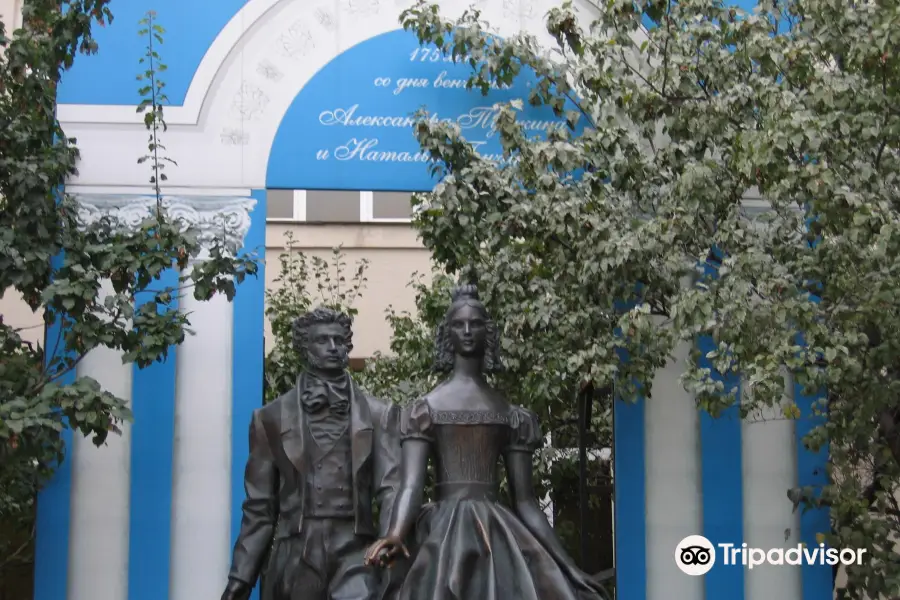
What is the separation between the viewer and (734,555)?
10289 millimetres

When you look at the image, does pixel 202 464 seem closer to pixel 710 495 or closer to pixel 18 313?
pixel 710 495

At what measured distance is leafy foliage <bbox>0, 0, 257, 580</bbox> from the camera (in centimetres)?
908

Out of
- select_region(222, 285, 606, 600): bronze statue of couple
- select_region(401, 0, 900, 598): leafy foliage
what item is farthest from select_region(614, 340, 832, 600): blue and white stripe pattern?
select_region(222, 285, 606, 600): bronze statue of couple

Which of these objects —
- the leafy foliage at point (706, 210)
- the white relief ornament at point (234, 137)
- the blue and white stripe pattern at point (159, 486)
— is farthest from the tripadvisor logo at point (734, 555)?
the white relief ornament at point (234, 137)

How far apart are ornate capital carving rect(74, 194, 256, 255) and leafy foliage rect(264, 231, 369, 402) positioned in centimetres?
160

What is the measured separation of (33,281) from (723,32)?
4.44 m

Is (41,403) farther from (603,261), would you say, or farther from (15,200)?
(603,261)

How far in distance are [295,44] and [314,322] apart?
3.00m

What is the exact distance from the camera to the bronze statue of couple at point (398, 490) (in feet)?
24.2

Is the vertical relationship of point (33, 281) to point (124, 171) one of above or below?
below

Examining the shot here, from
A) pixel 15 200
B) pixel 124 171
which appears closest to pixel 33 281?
pixel 15 200

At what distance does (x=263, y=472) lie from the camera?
27.6 feet

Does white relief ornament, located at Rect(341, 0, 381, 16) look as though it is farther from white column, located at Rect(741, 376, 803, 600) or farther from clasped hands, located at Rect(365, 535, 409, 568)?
clasped hands, located at Rect(365, 535, 409, 568)

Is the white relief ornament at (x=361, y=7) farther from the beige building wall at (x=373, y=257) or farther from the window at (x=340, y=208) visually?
the window at (x=340, y=208)
